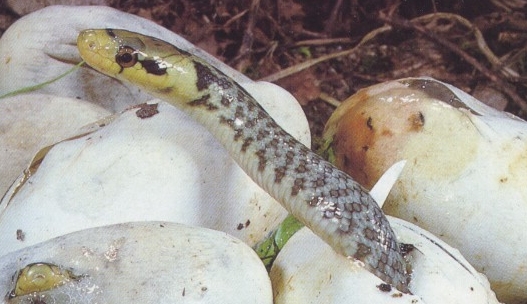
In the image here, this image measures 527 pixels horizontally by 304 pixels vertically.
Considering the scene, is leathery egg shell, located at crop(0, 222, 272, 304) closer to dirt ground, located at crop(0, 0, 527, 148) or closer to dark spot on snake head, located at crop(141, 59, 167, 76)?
dark spot on snake head, located at crop(141, 59, 167, 76)

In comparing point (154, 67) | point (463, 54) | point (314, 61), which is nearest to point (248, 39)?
point (314, 61)

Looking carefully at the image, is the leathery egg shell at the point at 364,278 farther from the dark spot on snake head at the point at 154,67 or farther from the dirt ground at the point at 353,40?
the dirt ground at the point at 353,40

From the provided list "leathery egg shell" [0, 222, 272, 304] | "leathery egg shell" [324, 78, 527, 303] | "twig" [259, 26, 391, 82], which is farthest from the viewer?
"twig" [259, 26, 391, 82]

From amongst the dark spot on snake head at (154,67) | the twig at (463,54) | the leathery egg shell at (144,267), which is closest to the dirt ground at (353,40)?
A: the twig at (463,54)

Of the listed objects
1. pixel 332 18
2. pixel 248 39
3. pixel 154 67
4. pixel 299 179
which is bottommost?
pixel 248 39

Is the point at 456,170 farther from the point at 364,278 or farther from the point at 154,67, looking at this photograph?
the point at 154,67

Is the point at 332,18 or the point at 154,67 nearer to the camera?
the point at 154,67

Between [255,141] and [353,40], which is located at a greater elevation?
[255,141]

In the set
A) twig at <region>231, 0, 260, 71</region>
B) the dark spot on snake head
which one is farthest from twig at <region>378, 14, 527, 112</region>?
the dark spot on snake head
